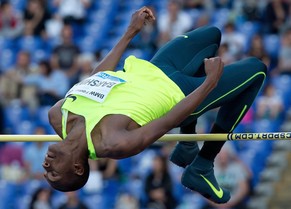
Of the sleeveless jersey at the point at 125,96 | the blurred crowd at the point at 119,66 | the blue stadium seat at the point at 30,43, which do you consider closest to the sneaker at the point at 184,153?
the sleeveless jersey at the point at 125,96

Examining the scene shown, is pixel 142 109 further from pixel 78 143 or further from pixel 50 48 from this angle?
pixel 50 48

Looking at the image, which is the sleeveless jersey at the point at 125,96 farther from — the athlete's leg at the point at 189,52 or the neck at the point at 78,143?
the athlete's leg at the point at 189,52

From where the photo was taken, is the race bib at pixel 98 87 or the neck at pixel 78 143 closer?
the neck at pixel 78 143

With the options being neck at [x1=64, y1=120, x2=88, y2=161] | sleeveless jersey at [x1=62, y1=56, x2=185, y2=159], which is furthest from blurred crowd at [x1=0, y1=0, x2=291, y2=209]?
neck at [x1=64, y1=120, x2=88, y2=161]

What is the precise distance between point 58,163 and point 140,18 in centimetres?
151

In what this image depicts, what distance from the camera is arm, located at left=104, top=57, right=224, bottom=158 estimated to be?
716 cm

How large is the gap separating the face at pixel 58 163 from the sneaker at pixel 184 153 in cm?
143

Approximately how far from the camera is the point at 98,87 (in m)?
7.53

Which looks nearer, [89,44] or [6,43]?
[89,44]

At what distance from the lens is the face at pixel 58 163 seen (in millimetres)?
7316

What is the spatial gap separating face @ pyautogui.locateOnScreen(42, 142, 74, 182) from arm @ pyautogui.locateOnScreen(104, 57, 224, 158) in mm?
328

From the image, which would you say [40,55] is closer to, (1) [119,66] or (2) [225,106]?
(1) [119,66]

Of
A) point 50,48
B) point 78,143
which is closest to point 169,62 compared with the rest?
point 78,143

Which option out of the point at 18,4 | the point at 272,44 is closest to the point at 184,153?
the point at 272,44
